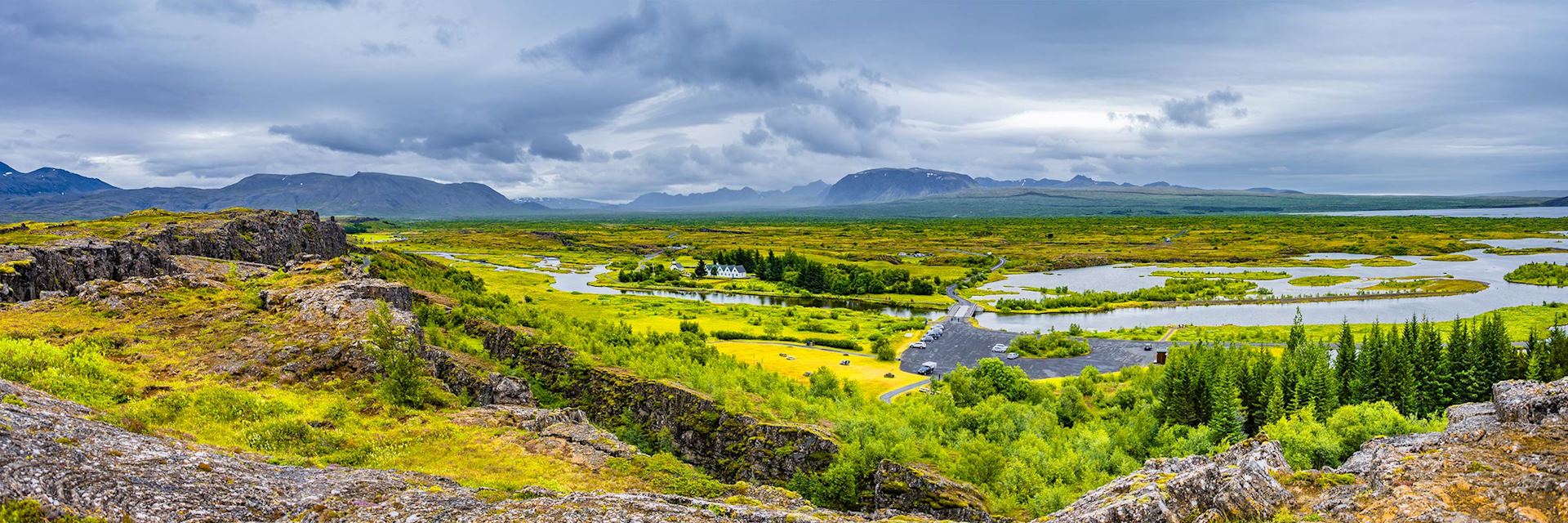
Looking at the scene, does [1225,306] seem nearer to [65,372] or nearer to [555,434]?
[555,434]

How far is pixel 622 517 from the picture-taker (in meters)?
15.2

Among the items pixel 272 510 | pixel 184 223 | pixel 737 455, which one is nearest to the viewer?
pixel 272 510

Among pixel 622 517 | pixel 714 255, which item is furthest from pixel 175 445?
pixel 714 255

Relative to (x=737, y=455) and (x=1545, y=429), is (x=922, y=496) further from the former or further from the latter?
(x=1545, y=429)

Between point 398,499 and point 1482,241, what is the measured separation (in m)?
251

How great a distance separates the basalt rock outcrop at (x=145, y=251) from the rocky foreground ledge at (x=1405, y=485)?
44712 mm

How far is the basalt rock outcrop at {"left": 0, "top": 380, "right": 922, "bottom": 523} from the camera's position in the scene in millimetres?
12844

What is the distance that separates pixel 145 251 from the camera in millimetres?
44812

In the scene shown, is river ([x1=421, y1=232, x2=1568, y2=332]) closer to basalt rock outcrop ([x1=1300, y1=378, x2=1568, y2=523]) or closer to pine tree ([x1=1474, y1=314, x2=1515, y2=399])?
pine tree ([x1=1474, y1=314, x2=1515, y2=399])

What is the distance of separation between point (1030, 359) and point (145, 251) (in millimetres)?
69657

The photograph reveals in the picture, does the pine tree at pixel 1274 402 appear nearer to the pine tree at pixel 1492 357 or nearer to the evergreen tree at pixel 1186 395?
the evergreen tree at pixel 1186 395

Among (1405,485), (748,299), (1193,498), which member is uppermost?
(1405,485)

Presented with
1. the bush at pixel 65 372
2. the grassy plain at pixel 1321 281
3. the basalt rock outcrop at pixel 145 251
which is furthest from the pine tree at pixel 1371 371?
the grassy plain at pixel 1321 281

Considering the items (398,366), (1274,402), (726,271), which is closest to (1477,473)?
(398,366)
